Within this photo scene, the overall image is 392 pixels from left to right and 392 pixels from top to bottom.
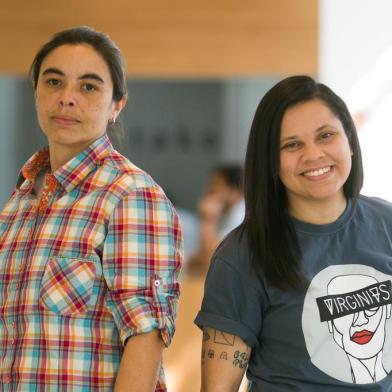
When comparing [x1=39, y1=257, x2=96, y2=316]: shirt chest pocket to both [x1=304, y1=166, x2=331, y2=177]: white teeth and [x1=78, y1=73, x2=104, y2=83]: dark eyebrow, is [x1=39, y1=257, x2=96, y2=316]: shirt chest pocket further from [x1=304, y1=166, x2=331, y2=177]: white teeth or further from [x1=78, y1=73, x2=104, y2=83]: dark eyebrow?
[x1=304, y1=166, x2=331, y2=177]: white teeth

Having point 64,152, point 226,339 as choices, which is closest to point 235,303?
point 226,339

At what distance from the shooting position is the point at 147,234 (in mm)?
1894

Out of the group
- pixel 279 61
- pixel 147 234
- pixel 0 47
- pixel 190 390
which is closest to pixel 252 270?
pixel 147 234

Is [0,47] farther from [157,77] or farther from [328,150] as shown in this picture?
[328,150]

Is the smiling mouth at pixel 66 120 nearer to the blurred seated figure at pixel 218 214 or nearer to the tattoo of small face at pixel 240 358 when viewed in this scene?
the tattoo of small face at pixel 240 358

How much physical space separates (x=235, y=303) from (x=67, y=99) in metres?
0.58

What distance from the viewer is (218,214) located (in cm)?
539

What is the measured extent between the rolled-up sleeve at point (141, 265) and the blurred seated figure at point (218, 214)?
11.1 ft

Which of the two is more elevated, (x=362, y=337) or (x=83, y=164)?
(x=83, y=164)

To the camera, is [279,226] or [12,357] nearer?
[12,357]

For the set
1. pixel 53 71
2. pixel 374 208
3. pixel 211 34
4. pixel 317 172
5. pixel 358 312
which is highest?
pixel 211 34

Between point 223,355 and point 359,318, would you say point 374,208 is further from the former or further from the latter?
point 223,355

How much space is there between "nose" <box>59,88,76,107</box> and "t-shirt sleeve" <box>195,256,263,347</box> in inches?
19.5

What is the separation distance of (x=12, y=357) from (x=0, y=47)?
13.6 feet
